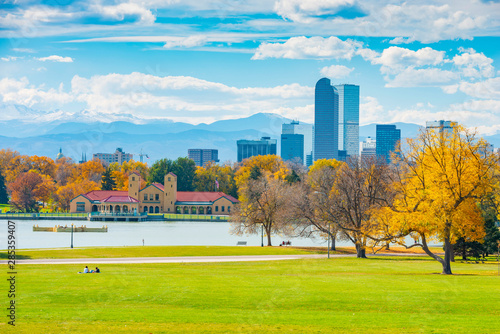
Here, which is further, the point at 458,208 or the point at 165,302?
the point at 458,208

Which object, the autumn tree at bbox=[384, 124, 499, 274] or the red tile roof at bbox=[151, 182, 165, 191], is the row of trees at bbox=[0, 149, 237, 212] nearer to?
the red tile roof at bbox=[151, 182, 165, 191]

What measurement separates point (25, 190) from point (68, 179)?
103 feet

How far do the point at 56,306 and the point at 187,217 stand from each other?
134 meters

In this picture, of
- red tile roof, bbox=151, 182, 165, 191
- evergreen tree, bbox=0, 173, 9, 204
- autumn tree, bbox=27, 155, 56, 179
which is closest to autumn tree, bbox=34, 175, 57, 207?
evergreen tree, bbox=0, 173, 9, 204

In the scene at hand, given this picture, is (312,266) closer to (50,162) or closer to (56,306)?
(56,306)

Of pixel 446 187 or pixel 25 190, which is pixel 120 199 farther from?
pixel 446 187

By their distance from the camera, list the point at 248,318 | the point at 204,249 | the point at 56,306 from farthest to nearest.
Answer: the point at 204,249
the point at 56,306
the point at 248,318

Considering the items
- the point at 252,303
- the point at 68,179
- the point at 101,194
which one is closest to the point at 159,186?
the point at 101,194

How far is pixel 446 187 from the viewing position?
120ft

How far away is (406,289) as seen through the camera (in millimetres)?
28234

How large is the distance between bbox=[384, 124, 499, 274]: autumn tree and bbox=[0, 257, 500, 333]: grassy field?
154 inches

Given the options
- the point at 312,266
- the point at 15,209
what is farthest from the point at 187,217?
the point at 312,266

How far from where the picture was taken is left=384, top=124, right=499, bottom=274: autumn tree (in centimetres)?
3662

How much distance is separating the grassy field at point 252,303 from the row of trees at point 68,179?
129 meters
